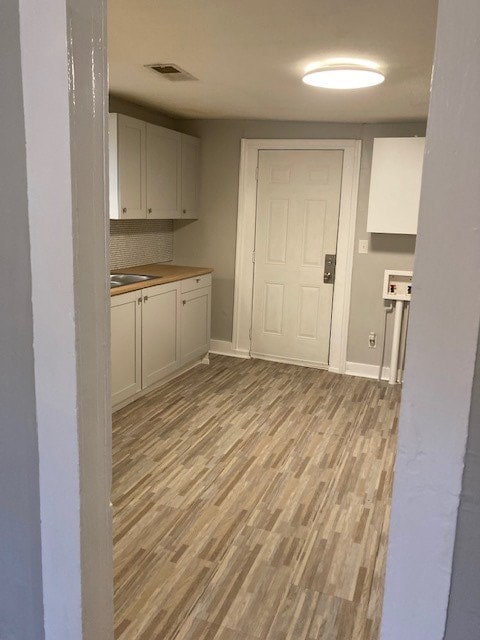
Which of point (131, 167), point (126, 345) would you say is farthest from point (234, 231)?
point (126, 345)

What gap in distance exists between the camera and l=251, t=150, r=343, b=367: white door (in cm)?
493

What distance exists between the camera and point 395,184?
176 inches

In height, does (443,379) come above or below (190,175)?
below

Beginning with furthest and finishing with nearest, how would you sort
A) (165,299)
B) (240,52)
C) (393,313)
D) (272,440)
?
1. (393,313)
2. (165,299)
3. (272,440)
4. (240,52)

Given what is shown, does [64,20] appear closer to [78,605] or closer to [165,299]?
[78,605]

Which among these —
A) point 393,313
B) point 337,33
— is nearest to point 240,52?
point 337,33

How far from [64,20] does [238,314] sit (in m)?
4.57

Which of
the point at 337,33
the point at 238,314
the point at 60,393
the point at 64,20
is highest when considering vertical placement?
the point at 337,33

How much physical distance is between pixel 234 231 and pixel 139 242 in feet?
3.11

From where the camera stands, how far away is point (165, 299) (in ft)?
14.1

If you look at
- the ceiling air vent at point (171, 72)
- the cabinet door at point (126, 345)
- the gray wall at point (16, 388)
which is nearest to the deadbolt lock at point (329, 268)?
the cabinet door at point (126, 345)

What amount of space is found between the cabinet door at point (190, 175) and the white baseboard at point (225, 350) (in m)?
1.31

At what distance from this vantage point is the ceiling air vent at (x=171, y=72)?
2.99 m

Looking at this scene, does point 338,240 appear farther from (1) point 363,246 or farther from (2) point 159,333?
(2) point 159,333
